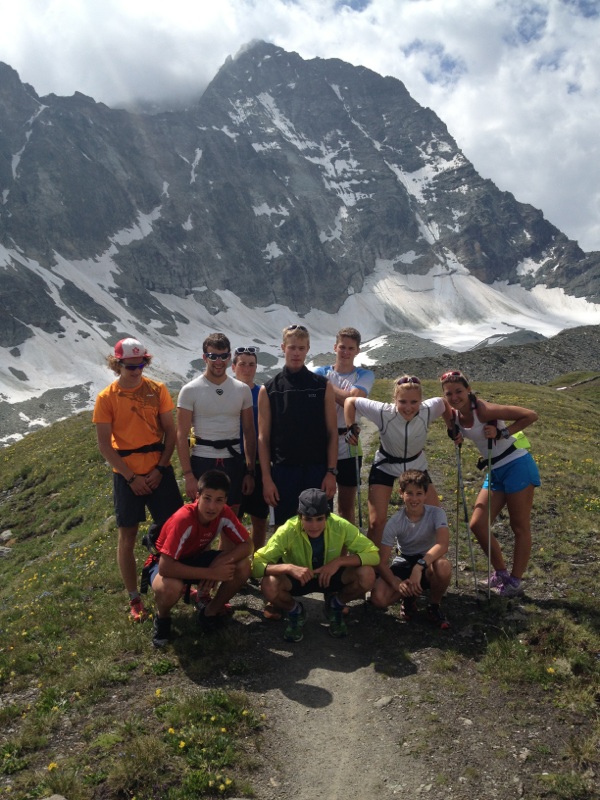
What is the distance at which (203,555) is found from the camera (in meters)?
9.01

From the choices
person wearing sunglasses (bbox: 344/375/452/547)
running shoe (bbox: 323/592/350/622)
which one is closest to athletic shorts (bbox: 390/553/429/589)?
person wearing sunglasses (bbox: 344/375/452/547)

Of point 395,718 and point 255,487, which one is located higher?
point 255,487

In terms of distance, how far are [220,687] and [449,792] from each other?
3243 mm

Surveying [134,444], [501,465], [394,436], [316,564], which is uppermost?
[134,444]

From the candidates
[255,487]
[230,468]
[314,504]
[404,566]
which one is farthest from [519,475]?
[230,468]

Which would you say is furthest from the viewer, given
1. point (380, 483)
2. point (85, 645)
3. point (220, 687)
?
point (380, 483)

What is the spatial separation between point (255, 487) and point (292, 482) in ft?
3.60

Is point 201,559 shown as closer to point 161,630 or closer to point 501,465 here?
point 161,630

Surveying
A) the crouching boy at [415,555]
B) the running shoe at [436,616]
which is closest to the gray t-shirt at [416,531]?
the crouching boy at [415,555]

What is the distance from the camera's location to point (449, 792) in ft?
18.9

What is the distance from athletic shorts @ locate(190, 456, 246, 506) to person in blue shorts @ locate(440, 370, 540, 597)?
12.5ft

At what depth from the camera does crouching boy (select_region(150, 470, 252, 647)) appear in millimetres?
8602

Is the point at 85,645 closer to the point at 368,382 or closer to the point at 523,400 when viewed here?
the point at 368,382

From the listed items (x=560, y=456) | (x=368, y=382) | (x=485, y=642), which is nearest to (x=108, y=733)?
(x=485, y=642)
